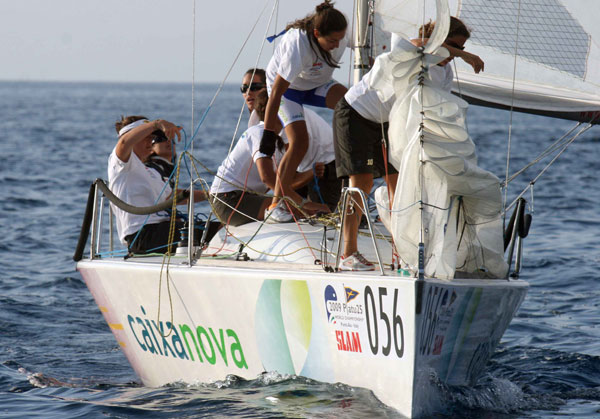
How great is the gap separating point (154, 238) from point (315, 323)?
2049mm

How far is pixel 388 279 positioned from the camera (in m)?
4.65

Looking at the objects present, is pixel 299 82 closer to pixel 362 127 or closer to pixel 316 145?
pixel 316 145

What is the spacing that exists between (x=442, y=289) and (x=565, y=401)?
1608 millimetres

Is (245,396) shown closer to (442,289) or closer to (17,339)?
(442,289)

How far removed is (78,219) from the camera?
1470cm

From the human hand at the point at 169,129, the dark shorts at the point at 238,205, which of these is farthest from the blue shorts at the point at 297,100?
the human hand at the point at 169,129

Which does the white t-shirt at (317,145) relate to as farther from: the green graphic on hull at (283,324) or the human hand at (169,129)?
the green graphic on hull at (283,324)

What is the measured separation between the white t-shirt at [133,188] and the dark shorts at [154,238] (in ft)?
0.22

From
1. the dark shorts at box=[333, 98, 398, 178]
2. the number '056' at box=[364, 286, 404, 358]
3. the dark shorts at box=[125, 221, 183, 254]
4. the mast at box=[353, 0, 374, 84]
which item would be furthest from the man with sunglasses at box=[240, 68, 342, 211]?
the number '056' at box=[364, 286, 404, 358]

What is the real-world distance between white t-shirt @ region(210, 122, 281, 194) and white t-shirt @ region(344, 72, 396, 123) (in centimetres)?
145

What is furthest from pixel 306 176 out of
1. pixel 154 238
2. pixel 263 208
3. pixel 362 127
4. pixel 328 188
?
pixel 362 127

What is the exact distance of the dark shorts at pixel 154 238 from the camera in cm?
667

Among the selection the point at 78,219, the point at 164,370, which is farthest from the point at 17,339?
the point at 78,219

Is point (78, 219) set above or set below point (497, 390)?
below
